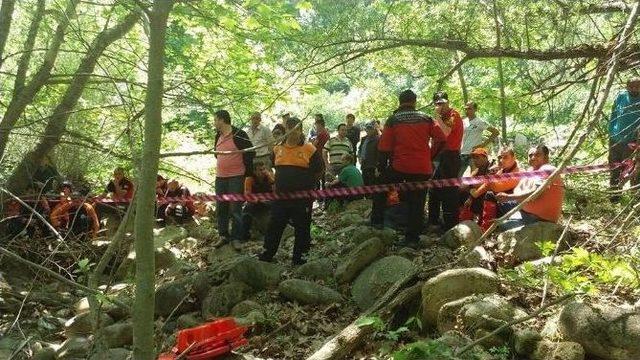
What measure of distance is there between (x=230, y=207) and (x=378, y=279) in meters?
3.12

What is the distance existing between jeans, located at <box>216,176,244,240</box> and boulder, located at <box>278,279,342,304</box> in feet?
6.41

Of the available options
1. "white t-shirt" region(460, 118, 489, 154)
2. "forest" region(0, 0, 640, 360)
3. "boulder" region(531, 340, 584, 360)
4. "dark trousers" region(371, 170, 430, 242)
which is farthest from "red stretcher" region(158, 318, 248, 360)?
"white t-shirt" region(460, 118, 489, 154)

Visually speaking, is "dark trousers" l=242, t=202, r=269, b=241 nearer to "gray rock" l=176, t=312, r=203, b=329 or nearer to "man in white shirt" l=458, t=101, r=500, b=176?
"gray rock" l=176, t=312, r=203, b=329

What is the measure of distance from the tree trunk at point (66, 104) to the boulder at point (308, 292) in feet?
9.02

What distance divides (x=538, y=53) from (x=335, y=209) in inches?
212

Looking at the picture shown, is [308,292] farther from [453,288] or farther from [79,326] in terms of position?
[79,326]

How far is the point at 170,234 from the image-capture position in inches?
372

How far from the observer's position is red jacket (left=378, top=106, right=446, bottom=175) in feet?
20.9

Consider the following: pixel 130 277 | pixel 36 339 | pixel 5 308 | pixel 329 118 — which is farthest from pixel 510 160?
pixel 329 118

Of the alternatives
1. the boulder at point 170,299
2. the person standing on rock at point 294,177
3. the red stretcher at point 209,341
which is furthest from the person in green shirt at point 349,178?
the red stretcher at point 209,341

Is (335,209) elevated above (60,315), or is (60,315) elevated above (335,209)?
(335,209)

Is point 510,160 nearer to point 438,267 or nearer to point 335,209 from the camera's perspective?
point 438,267

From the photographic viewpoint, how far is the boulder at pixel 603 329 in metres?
3.56

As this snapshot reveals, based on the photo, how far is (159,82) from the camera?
2160mm
